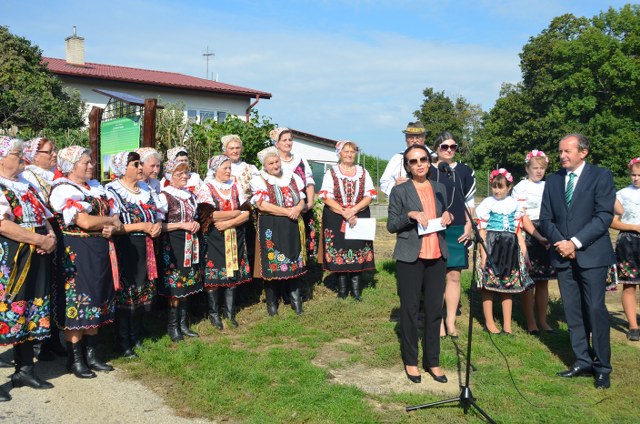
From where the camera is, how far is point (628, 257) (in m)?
6.96

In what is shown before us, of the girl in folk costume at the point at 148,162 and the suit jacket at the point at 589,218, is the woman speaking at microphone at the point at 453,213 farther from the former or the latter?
the girl in folk costume at the point at 148,162

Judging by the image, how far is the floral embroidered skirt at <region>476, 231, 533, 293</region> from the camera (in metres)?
6.52

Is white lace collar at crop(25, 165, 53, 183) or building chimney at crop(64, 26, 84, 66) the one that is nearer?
white lace collar at crop(25, 165, 53, 183)

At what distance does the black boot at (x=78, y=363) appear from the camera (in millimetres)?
5222

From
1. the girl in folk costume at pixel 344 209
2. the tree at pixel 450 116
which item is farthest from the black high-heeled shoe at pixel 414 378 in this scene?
the tree at pixel 450 116

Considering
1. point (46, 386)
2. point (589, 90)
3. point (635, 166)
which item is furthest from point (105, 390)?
point (589, 90)

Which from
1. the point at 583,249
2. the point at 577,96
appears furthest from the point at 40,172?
the point at 577,96

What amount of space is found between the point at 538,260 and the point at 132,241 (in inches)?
182

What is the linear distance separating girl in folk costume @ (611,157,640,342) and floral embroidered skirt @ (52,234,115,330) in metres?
5.76

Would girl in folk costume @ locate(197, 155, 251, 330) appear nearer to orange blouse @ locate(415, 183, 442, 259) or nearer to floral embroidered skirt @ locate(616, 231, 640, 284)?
orange blouse @ locate(415, 183, 442, 259)

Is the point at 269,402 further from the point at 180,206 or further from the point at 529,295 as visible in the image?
the point at 529,295

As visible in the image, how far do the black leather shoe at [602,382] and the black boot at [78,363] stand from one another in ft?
14.8

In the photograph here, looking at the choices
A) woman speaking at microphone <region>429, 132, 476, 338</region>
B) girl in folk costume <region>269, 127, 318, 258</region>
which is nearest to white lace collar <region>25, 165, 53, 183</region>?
girl in folk costume <region>269, 127, 318, 258</region>

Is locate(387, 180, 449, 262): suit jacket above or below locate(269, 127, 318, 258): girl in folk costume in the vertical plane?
below
